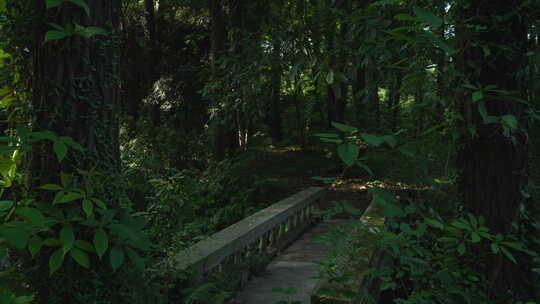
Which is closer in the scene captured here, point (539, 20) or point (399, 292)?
point (539, 20)

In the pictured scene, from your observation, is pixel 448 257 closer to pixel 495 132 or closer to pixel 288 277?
pixel 495 132

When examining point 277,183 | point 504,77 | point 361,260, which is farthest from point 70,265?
point 277,183

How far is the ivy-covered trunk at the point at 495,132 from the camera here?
9.21 ft

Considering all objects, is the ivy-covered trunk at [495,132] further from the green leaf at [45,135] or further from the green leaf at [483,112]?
the green leaf at [45,135]

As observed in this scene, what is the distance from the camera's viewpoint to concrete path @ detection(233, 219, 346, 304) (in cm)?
522

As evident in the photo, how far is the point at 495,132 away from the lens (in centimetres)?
287

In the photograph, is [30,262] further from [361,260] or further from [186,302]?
[361,260]

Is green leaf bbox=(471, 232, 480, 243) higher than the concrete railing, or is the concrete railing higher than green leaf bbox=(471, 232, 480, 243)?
green leaf bbox=(471, 232, 480, 243)

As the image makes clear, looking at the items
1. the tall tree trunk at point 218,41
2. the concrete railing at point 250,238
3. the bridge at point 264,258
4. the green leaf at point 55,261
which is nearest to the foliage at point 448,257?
the bridge at point 264,258

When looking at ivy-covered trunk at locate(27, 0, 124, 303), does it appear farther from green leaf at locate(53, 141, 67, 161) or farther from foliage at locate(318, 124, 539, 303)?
foliage at locate(318, 124, 539, 303)

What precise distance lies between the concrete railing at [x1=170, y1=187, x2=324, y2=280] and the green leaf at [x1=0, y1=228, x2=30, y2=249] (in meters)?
2.22

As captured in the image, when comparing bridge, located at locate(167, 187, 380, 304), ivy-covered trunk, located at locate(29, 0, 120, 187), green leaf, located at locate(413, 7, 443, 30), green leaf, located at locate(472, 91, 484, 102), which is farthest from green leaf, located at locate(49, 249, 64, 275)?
green leaf, located at locate(472, 91, 484, 102)

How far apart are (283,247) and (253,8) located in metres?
8.10

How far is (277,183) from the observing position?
1268 centimetres
